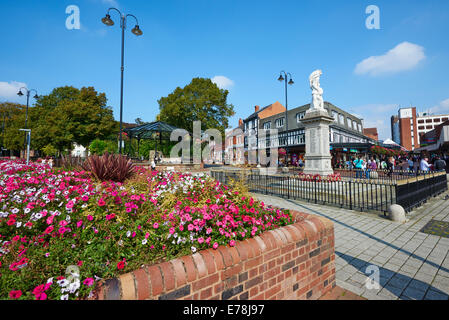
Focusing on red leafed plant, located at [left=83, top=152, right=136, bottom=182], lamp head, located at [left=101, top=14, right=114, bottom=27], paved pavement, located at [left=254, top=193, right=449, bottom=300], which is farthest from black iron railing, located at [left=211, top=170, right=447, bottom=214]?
lamp head, located at [left=101, top=14, right=114, bottom=27]

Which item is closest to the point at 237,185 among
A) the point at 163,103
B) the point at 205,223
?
the point at 205,223

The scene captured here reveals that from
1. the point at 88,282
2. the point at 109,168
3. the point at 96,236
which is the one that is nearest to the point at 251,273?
the point at 88,282

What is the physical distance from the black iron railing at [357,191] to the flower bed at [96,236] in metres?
2.23

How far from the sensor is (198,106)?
93.3 feet

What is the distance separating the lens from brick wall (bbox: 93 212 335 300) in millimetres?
1571

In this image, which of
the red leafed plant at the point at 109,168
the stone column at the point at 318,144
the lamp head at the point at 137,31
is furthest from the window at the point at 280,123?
the red leafed plant at the point at 109,168

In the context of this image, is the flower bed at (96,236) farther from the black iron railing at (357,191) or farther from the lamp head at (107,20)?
the lamp head at (107,20)

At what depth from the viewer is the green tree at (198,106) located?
28.5m

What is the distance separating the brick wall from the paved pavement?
28.0 inches

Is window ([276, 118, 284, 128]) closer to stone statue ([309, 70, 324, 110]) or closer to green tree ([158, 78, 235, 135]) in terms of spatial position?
green tree ([158, 78, 235, 135])

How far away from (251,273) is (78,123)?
34108 millimetres

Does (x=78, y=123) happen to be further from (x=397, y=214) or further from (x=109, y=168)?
(x=397, y=214)
